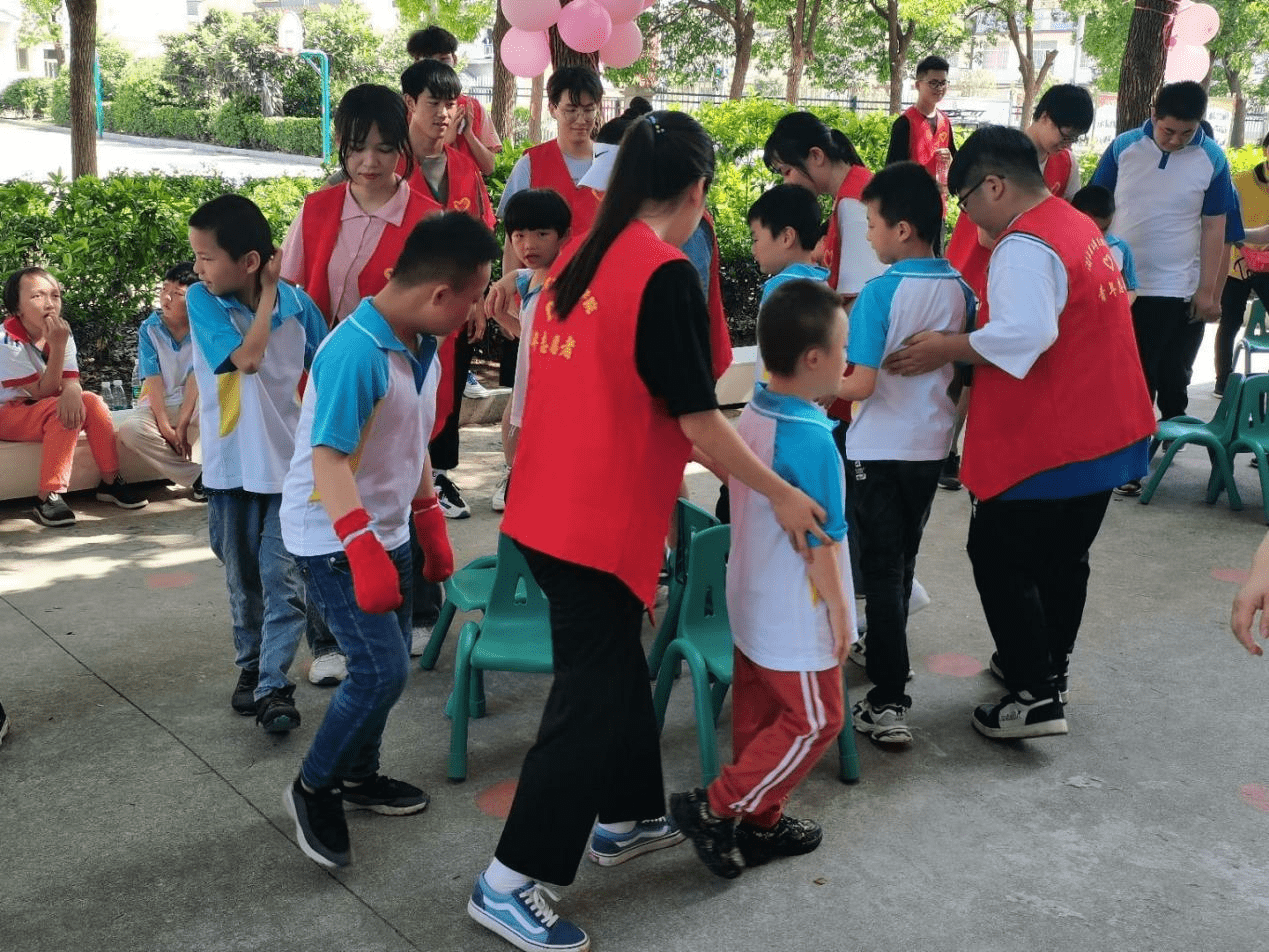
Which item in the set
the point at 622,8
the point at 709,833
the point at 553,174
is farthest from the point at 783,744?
the point at 622,8

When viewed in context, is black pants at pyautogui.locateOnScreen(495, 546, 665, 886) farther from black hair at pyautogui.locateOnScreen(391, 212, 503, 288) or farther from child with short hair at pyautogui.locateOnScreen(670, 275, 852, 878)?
black hair at pyautogui.locateOnScreen(391, 212, 503, 288)

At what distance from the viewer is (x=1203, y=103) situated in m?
5.85

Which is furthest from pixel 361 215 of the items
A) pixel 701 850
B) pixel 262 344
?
pixel 701 850

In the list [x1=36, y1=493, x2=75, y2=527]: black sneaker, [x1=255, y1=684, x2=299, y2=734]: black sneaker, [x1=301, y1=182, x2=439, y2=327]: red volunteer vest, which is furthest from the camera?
[x1=36, y1=493, x2=75, y2=527]: black sneaker

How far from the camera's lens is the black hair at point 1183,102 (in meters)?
5.85

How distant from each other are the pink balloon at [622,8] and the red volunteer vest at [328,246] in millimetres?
3987

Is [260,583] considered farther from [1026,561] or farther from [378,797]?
[1026,561]

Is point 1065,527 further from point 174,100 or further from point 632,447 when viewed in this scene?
point 174,100

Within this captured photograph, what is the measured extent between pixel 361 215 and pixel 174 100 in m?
37.0

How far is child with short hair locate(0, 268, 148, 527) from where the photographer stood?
5.40 metres

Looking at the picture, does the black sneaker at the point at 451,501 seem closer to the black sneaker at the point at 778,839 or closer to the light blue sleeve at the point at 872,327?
the light blue sleeve at the point at 872,327

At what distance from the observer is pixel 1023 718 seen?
3674 mm

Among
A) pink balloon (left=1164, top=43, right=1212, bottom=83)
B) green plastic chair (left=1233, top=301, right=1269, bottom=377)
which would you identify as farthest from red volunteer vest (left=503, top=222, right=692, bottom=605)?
pink balloon (left=1164, top=43, right=1212, bottom=83)

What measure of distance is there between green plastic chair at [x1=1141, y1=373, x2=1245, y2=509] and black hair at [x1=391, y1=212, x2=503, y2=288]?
4387 mm
